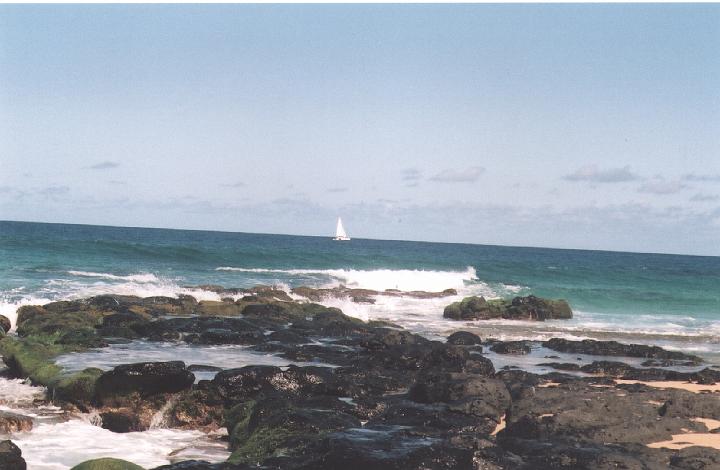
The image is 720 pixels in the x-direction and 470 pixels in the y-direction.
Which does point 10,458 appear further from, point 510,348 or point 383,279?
point 383,279

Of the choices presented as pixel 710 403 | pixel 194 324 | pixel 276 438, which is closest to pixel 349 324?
pixel 194 324

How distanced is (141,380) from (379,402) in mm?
3576

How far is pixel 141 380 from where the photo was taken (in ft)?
34.3

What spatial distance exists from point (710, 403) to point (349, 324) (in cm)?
1122

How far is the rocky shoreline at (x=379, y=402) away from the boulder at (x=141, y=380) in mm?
15

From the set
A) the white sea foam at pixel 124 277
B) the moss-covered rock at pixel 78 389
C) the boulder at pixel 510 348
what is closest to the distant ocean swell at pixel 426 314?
the white sea foam at pixel 124 277

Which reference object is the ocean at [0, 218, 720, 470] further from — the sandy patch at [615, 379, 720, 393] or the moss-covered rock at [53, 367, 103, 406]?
the sandy patch at [615, 379, 720, 393]

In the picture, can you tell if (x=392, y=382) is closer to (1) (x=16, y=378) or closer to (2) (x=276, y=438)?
(2) (x=276, y=438)

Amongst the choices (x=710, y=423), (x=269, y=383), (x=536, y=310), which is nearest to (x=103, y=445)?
(x=269, y=383)

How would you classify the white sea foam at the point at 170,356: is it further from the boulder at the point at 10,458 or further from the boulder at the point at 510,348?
the boulder at the point at 510,348

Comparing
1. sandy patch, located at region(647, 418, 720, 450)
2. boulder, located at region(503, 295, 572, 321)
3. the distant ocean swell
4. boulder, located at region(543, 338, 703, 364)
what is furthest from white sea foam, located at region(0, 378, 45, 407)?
boulder, located at region(503, 295, 572, 321)

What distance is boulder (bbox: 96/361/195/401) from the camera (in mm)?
10430

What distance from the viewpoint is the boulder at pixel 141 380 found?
34.2 feet

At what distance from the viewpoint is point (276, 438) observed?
26.0 feet
